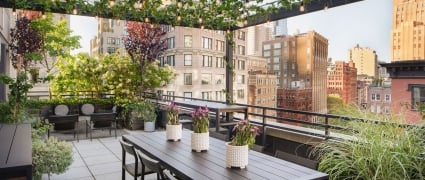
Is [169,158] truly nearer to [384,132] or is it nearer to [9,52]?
Result: [384,132]

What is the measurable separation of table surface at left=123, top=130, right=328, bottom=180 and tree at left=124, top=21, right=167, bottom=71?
6.63 m

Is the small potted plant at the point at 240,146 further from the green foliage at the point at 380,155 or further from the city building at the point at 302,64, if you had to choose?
the city building at the point at 302,64

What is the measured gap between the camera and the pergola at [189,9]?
516 centimetres

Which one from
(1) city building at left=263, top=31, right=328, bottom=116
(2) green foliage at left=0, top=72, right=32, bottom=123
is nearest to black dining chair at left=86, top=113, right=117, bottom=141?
(2) green foliage at left=0, top=72, right=32, bottom=123

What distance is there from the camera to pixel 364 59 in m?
5.07

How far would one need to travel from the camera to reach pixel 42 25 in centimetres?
1093

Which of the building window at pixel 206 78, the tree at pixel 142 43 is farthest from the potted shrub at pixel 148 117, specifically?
the building window at pixel 206 78

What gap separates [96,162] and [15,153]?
243 centimetres

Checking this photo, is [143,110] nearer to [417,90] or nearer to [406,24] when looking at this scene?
[406,24]

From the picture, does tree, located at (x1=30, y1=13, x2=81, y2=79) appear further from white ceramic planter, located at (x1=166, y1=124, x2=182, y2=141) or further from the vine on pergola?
white ceramic planter, located at (x1=166, y1=124, x2=182, y2=141)

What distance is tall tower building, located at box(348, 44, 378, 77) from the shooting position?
15.2ft

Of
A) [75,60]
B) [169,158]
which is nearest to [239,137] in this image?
[169,158]

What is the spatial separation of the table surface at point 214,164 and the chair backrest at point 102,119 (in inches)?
151

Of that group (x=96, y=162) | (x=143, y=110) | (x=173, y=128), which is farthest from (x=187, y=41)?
(x=173, y=128)
